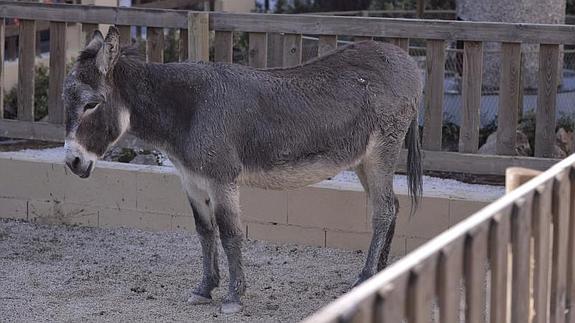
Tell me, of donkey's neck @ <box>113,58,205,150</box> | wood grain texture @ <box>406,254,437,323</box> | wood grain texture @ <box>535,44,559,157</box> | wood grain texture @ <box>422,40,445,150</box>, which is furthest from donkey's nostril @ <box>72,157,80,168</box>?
wood grain texture @ <box>406,254,437,323</box>

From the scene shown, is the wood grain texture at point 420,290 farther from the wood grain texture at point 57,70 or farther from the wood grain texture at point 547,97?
the wood grain texture at point 57,70

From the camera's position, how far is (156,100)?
21.6 ft

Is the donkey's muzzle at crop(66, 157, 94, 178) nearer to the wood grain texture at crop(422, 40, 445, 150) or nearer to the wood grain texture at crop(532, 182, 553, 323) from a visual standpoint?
the wood grain texture at crop(422, 40, 445, 150)

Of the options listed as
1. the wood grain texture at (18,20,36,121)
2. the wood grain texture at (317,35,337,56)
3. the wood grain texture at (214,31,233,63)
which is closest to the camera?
the wood grain texture at (317,35,337,56)

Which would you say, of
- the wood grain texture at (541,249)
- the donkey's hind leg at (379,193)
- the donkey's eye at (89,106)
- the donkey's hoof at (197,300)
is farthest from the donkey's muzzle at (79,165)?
the wood grain texture at (541,249)

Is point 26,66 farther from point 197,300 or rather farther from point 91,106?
point 197,300

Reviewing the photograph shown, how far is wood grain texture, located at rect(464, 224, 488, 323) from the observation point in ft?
10.6

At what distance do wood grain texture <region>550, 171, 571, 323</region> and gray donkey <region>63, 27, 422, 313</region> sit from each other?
2.70m

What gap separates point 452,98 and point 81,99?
5487mm

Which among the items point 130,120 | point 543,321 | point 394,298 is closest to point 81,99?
point 130,120

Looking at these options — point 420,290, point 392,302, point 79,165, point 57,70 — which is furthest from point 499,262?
point 57,70

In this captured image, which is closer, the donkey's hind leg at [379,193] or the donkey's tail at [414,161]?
the donkey's hind leg at [379,193]

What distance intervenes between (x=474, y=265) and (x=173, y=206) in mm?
5445

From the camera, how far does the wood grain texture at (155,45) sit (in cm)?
879
